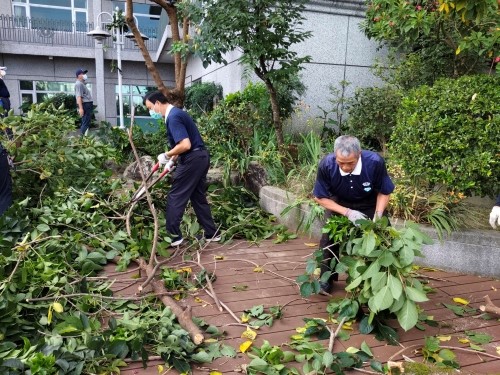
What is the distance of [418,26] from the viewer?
4.66m

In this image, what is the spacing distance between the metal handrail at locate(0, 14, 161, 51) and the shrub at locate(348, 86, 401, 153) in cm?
Result: 1456

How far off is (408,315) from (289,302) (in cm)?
110

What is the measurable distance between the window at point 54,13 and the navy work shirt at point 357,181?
19823 millimetres

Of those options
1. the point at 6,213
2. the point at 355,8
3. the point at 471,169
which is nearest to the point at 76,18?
the point at 355,8

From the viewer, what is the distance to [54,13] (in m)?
20.2

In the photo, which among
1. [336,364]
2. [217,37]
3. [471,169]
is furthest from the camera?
[217,37]

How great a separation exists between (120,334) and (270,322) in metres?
1.09

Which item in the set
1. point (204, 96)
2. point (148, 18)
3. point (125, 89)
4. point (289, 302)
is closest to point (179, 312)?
point (289, 302)

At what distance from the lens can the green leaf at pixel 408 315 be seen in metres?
2.66

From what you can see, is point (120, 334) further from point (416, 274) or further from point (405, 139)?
point (405, 139)

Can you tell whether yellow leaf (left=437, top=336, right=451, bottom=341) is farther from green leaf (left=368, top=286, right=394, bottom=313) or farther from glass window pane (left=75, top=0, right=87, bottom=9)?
glass window pane (left=75, top=0, right=87, bottom=9)

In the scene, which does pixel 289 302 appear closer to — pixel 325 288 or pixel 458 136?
pixel 325 288

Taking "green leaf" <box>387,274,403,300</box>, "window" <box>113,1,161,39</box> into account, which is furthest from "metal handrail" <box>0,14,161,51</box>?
"green leaf" <box>387,274,403,300</box>

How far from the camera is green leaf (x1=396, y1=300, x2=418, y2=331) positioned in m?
2.66
